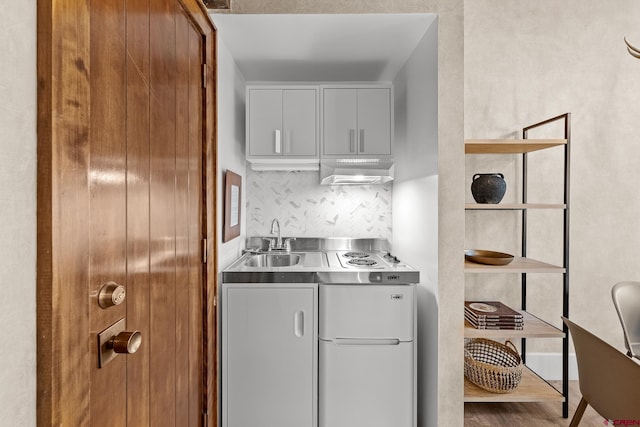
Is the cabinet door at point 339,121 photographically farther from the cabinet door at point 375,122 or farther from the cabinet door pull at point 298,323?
the cabinet door pull at point 298,323

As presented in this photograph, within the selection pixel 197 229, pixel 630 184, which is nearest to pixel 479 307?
pixel 630 184

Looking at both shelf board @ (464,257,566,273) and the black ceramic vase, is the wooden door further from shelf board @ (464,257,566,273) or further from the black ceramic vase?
the black ceramic vase

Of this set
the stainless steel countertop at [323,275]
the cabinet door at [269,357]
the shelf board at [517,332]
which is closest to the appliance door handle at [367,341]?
the cabinet door at [269,357]

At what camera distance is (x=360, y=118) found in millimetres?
2340

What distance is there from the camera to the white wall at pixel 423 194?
1.80 metres

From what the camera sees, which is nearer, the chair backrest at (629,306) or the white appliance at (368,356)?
the white appliance at (368,356)

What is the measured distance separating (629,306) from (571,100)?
1.54 m

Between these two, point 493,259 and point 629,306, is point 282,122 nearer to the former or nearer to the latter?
point 493,259

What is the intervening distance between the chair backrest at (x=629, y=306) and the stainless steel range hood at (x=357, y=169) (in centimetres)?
157

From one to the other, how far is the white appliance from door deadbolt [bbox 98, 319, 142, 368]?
1.15 m

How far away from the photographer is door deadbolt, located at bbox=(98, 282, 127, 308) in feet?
2.67

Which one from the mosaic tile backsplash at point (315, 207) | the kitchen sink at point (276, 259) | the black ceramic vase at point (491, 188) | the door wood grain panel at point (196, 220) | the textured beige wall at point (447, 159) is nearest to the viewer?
the door wood grain panel at point (196, 220)

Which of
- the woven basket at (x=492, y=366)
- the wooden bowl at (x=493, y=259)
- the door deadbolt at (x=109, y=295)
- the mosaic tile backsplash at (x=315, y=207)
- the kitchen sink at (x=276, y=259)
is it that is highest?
the mosaic tile backsplash at (x=315, y=207)

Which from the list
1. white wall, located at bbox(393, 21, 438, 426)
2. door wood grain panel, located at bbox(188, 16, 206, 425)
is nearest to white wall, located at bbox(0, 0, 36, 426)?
door wood grain panel, located at bbox(188, 16, 206, 425)
